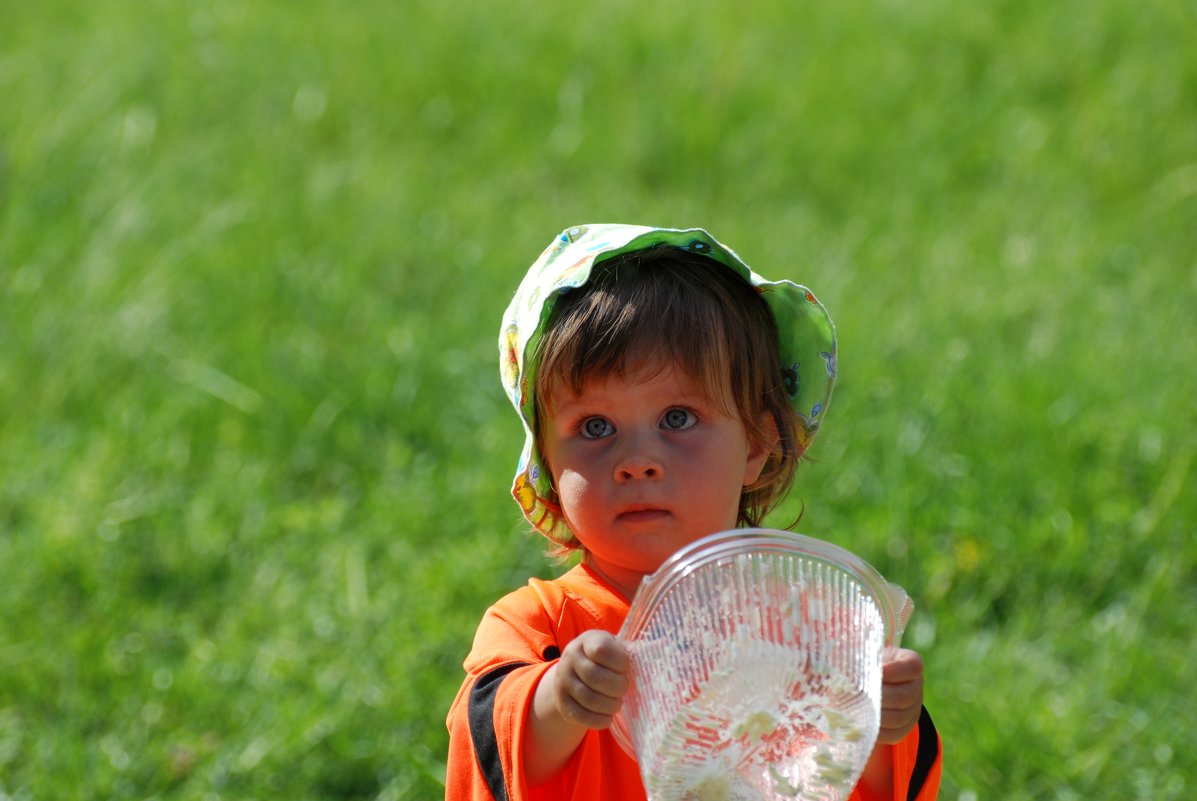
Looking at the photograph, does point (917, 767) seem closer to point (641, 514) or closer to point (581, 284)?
point (641, 514)

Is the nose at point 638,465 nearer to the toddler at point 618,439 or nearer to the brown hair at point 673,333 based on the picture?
the toddler at point 618,439

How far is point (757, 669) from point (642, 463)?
1.20 feet

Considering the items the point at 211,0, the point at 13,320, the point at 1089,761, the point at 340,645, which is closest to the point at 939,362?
the point at 1089,761

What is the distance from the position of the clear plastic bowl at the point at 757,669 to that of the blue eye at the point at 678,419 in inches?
14.7

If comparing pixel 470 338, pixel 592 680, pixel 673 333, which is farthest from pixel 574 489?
pixel 470 338

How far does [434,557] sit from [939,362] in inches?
59.6

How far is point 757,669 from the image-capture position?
5.48 ft

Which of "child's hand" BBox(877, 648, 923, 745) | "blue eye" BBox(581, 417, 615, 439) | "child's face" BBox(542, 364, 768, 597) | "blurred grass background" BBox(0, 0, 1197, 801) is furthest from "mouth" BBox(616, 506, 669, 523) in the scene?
"blurred grass background" BBox(0, 0, 1197, 801)

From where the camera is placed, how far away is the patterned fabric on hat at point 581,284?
2061 mm

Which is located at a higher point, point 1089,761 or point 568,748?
point 568,748

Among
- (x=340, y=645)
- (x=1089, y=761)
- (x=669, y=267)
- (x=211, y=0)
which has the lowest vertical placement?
(x=1089, y=761)

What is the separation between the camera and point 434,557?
3693 mm

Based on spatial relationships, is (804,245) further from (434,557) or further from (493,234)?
(434,557)

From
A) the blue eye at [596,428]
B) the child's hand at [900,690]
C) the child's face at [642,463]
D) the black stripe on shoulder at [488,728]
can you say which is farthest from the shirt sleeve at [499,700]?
the child's hand at [900,690]
